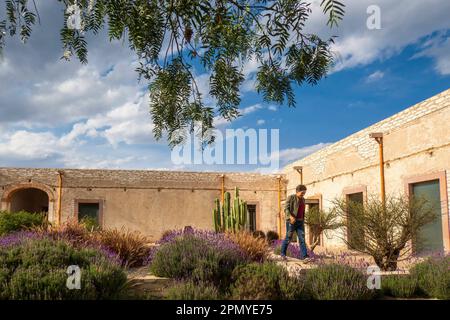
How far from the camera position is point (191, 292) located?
5566 millimetres

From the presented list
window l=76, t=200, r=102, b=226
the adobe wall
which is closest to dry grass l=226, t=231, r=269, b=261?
the adobe wall

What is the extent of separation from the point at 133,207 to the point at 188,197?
100 inches

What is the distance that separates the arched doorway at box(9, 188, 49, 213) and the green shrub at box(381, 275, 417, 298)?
1712 cm

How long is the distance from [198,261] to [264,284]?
1.25 meters

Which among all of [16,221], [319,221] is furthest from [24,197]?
[319,221]

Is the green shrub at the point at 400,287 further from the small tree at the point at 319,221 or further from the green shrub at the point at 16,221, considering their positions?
the green shrub at the point at 16,221

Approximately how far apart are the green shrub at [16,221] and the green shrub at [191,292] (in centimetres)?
686

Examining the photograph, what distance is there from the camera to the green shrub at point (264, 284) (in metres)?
5.79

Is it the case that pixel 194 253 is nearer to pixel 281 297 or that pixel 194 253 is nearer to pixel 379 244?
pixel 281 297

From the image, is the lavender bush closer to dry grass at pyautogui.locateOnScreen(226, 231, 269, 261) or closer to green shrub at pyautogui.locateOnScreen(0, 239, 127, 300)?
dry grass at pyautogui.locateOnScreen(226, 231, 269, 261)

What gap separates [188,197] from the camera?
826 inches

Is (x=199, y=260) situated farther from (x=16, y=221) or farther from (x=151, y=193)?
(x=151, y=193)

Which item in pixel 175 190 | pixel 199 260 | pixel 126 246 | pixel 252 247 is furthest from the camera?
pixel 175 190
